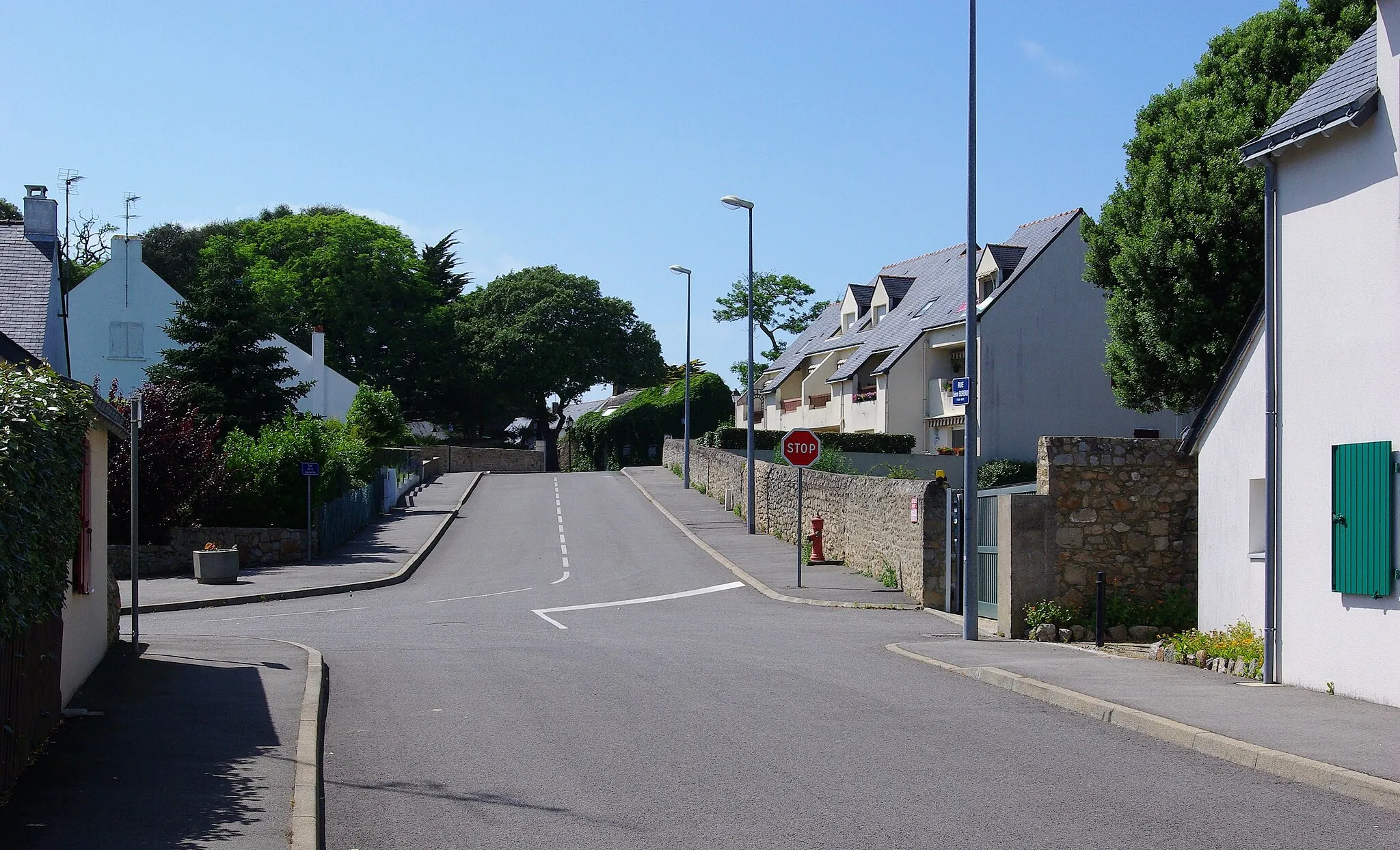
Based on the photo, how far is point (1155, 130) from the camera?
2495 cm

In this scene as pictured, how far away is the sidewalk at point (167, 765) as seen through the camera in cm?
640

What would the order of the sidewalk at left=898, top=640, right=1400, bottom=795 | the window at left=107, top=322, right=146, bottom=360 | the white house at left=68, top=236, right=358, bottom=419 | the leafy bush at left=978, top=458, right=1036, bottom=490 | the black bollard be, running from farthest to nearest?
the window at left=107, top=322, right=146, bottom=360, the white house at left=68, top=236, right=358, bottom=419, the leafy bush at left=978, top=458, right=1036, bottom=490, the black bollard, the sidewalk at left=898, top=640, right=1400, bottom=795

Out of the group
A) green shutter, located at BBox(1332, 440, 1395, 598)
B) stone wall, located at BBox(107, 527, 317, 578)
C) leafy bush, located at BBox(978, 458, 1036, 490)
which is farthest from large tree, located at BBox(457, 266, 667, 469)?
green shutter, located at BBox(1332, 440, 1395, 598)

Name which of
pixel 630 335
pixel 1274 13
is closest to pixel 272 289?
pixel 630 335

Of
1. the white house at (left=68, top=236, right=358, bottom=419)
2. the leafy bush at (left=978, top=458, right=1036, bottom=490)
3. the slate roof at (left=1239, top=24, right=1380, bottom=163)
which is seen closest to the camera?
the slate roof at (left=1239, top=24, right=1380, bottom=163)

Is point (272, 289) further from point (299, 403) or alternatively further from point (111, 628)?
point (111, 628)

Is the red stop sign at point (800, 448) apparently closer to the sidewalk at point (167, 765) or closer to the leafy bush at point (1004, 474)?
the sidewalk at point (167, 765)

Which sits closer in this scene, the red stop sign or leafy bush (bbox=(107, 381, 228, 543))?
the red stop sign

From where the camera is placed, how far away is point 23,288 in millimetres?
24734

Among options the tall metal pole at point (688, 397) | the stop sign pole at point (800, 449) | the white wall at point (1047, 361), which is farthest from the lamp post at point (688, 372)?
the stop sign pole at point (800, 449)

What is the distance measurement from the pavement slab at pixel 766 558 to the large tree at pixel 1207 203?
7.20 m

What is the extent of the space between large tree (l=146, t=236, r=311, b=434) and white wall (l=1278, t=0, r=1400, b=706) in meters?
32.1

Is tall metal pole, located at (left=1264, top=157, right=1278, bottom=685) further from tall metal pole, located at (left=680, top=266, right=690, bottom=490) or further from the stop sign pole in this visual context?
tall metal pole, located at (left=680, top=266, right=690, bottom=490)

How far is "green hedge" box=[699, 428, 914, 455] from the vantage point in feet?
156
